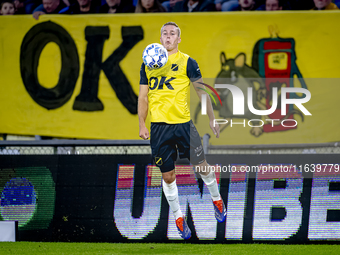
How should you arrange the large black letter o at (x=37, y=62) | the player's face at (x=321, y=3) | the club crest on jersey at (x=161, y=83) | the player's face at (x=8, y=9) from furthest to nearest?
the player's face at (x=8, y=9) → the large black letter o at (x=37, y=62) → the player's face at (x=321, y=3) → the club crest on jersey at (x=161, y=83)

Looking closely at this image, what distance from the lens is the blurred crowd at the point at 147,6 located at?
841 centimetres

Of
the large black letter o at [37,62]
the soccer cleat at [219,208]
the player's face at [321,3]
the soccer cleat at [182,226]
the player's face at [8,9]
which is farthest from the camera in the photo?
the player's face at [8,9]

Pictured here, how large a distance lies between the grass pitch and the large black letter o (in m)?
3.99

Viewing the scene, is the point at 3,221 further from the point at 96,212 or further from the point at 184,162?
the point at 184,162

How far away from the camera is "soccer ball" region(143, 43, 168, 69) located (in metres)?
4.14

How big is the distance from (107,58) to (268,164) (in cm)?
458

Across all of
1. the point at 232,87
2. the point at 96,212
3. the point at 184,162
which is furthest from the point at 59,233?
the point at 232,87

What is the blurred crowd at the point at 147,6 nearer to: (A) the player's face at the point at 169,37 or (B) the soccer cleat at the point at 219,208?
(A) the player's face at the point at 169,37

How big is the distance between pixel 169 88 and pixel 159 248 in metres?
2.13

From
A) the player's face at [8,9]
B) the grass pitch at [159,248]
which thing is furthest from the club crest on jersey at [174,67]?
the player's face at [8,9]

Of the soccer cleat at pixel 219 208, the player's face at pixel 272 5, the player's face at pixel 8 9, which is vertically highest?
the player's face at pixel 272 5

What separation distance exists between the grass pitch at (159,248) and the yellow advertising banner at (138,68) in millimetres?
3073

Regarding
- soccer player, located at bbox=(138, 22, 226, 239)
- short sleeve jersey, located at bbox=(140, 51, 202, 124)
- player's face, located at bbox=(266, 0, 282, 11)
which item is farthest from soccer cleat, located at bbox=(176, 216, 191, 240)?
player's face, located at bbox=(266, 0, 282, 11)

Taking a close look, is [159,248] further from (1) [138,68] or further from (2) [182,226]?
(1) [138,68]
